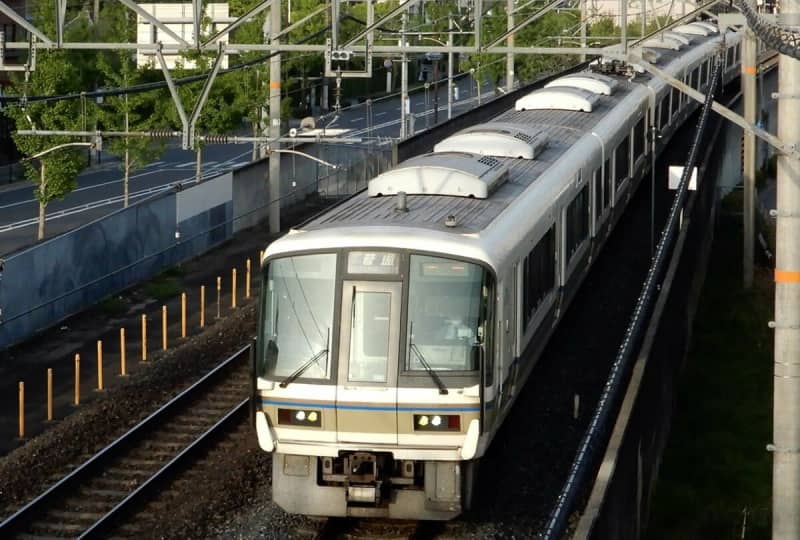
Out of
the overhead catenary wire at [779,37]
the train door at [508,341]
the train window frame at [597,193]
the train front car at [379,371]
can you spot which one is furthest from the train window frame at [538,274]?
the overhead catenary wire at [779,37]

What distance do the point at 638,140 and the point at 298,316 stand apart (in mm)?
15262

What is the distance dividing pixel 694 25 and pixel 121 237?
2732cm

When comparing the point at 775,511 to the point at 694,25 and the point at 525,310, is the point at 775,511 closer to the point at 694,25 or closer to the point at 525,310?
the point at 525,310

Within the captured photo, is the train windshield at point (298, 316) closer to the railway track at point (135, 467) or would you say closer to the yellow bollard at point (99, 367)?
the railway track at point (135, 467)

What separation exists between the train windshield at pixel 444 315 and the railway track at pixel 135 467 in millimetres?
3441

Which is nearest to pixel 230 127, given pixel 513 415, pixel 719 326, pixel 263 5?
pixel 719 326

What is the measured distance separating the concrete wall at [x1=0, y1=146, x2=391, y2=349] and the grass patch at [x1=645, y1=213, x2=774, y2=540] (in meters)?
9.63

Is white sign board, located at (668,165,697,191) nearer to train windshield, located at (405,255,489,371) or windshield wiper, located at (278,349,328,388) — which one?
train windshield, located at (405,255,489,371)

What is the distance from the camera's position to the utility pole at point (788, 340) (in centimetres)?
1134

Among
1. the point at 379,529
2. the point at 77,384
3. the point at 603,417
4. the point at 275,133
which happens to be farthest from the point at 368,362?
the point at 275,133

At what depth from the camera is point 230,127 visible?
37.8 m

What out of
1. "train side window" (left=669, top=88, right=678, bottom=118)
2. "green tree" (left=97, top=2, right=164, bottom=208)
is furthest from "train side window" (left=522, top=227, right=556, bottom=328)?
"green tree" (left=97, top=2, right=164, bottom=208)

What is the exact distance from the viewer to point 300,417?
12.7 meters

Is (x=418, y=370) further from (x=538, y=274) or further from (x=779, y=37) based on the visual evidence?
(x=779, y=37)
